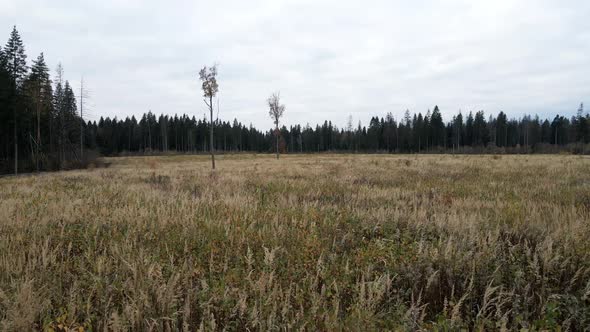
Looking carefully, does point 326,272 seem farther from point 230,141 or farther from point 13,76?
point 230,141

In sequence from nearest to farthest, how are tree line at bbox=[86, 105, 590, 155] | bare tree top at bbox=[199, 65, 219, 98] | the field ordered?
the field
bare tree top at bbox=[199, 65, 219, 98]
tree line at bbox=[86, 105, 590, 155]

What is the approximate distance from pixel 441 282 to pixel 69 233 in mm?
5293

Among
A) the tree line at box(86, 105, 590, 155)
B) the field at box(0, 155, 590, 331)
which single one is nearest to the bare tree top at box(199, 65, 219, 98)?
the field at box(0, 155, 590, 331)

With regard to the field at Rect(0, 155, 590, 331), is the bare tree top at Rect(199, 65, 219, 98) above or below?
above

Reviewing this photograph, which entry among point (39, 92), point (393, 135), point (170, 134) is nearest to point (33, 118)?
point (39, 92)

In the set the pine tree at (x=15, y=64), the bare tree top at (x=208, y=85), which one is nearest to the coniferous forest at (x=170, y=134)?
the pine tree at (x=15, y=64)

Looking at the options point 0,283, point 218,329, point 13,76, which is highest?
point 13,76

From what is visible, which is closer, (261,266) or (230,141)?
(261,266)

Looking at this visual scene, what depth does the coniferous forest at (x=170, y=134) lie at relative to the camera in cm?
3653

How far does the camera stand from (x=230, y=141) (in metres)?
126

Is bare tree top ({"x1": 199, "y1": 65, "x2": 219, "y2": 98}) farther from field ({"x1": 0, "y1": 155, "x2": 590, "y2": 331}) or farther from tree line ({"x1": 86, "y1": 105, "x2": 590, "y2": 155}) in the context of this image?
tree line ({"x1": 86, "y1": 105, "x2": 590, "y2": 155})

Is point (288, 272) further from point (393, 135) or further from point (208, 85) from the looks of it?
point (393, 135)

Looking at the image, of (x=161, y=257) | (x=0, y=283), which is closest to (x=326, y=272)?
(x=161, y=257)

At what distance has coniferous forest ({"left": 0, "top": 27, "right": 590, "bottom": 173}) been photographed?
1438 inches
